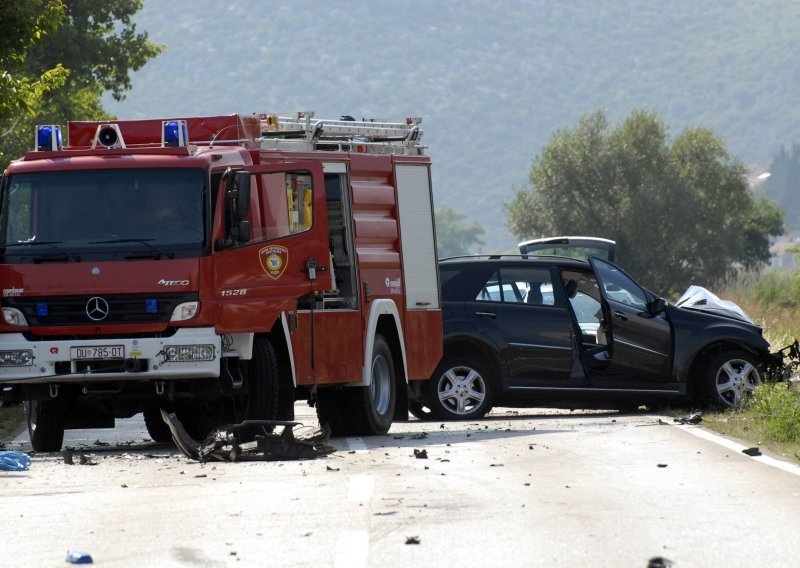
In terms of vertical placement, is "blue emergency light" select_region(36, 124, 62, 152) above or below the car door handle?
above

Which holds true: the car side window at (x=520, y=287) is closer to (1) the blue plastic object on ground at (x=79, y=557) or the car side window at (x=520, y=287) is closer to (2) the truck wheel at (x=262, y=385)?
(2) the truck wheel at (x=262, y=385)

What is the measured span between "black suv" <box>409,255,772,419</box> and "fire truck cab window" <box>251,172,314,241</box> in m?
3.97

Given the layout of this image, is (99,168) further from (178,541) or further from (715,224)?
(715,224)

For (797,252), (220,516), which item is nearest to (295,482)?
(220,516)

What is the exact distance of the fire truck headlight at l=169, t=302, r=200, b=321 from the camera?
13102 mm

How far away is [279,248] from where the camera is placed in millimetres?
13586

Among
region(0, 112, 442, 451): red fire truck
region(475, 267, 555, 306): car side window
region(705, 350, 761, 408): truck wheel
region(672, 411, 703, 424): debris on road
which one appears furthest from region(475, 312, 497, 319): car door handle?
region(0, 112, 442, 451): red fire truck

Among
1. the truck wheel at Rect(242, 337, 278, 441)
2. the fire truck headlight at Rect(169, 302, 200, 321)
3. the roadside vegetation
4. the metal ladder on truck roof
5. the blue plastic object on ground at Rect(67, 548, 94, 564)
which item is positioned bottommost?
the blue plastic object on ground at Rect(67, 548, 94, 564)

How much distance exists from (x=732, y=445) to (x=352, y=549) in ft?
21.3

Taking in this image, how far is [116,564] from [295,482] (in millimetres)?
3406

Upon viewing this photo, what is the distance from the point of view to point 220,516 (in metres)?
8.98

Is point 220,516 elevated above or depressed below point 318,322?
below

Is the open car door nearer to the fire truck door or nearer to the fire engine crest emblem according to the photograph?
the fire truck door

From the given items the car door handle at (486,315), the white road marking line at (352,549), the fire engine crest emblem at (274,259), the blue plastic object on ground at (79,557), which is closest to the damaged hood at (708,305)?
the car door handle at (486,315)
